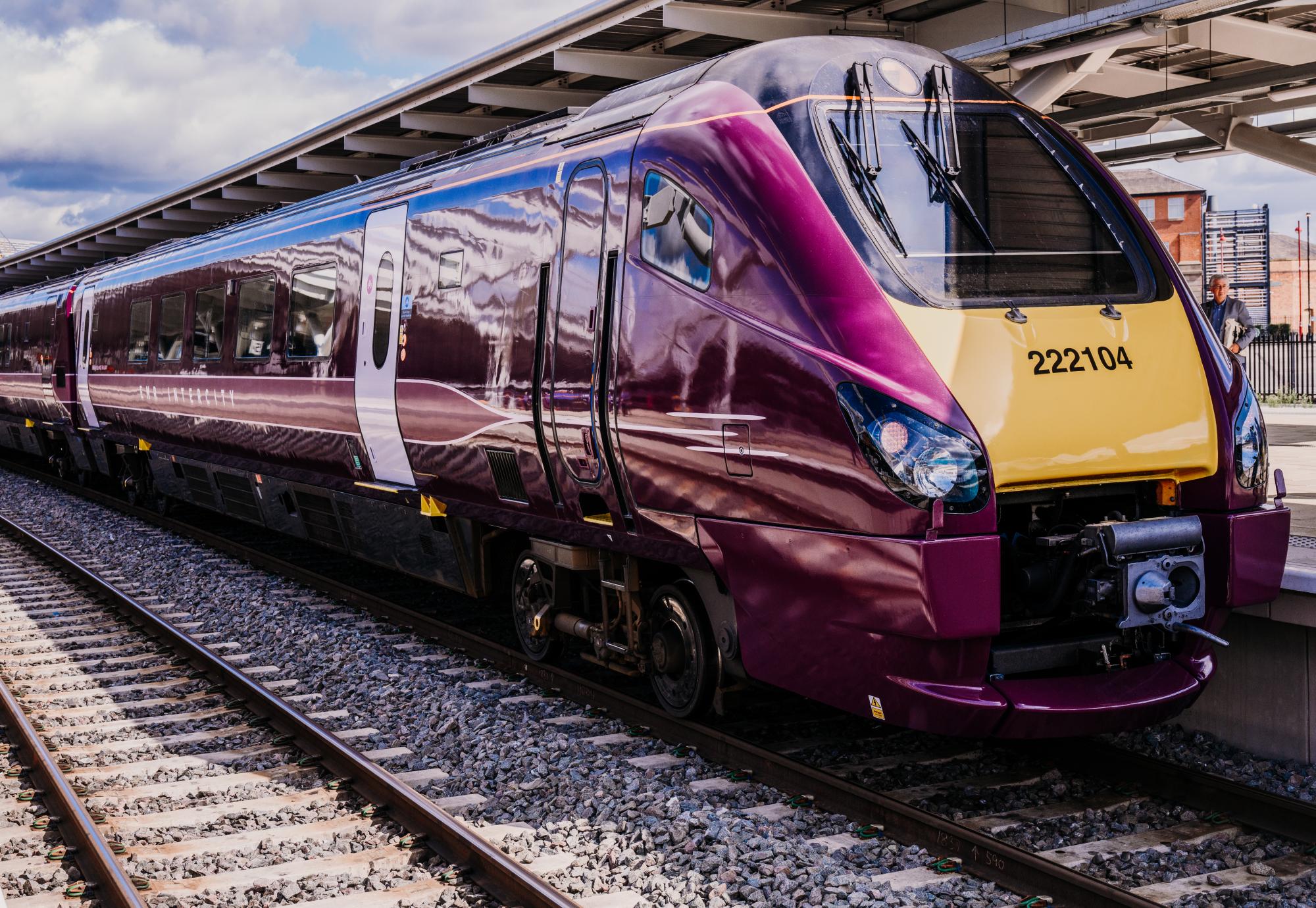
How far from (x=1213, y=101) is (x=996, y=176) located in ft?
25.6

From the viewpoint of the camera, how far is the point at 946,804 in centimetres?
529

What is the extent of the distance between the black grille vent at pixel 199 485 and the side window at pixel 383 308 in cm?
512

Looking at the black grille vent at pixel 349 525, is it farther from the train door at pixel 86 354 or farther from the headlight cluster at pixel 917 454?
the train door at pixel 86 354

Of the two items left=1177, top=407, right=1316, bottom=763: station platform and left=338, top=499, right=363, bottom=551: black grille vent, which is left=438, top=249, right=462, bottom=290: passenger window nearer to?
left=338, top=499, right=363, bottom=551: black grille vent

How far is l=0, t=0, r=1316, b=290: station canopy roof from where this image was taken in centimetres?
874

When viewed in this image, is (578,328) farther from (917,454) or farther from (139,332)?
(139,332)

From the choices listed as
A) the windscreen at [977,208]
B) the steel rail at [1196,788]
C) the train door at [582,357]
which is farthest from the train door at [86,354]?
the steel rail at [1196,788]

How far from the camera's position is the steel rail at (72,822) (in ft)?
15.2

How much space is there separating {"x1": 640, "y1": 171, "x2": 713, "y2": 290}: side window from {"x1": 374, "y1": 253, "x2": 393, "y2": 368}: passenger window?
10.2ft

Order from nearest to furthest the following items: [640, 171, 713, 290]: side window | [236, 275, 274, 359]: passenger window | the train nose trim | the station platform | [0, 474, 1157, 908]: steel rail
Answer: [0, 474, 1157, 908]: steel rail
the train nose trim
[640, 171, 713, 290]: side window
the station platform
[236, 275, 274, 359]: passenger window

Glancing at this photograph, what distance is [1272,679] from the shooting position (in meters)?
5.85

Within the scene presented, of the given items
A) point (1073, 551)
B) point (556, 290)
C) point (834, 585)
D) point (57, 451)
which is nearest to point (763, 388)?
point (834, 585)

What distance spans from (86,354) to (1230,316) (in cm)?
1363

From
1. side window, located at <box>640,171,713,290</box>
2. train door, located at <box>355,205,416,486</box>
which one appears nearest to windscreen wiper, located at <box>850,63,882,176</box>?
side window, located at <box>640,171,713,290</box>
